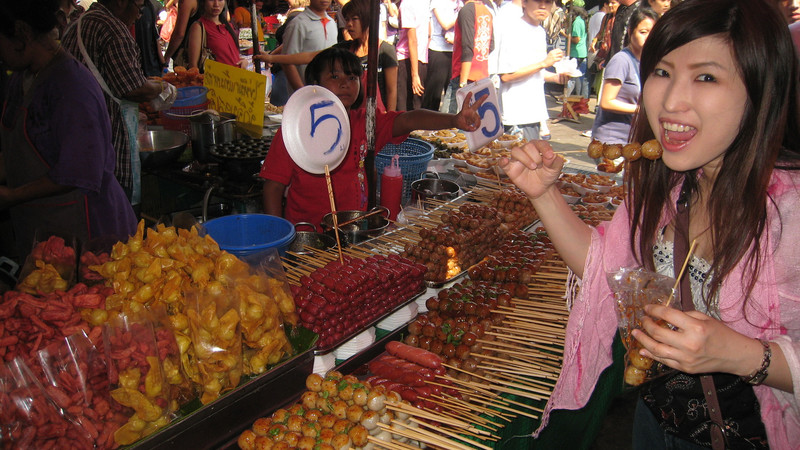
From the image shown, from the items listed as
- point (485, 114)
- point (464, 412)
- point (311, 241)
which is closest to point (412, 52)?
point (485, 114)

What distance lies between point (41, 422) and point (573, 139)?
11.0 m

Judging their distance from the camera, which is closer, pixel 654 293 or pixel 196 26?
pixel 654 293

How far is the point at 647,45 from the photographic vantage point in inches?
66.9

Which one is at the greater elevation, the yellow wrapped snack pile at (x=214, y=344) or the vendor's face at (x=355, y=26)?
the vendor's face at (x=355, y=26)

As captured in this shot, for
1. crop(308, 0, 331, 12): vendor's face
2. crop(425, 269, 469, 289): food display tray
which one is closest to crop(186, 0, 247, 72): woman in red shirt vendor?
crop(308, 0, 331, 12): vendor's face

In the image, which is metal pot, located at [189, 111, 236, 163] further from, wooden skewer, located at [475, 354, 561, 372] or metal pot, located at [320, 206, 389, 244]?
wooden skewer, located at [475, 354, 561, 372]

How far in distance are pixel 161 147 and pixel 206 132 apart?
59 cm

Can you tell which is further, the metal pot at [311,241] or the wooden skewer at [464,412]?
the metal pot at [311,241]

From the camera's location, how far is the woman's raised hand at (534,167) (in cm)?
191

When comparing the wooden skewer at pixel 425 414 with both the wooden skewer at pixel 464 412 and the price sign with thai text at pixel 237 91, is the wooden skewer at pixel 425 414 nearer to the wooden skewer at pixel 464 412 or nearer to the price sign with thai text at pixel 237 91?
the wooden skewer at pixel 464 412

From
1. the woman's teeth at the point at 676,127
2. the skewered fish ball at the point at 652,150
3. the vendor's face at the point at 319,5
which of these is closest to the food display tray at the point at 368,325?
the skewered fish ball at the point at 652,150

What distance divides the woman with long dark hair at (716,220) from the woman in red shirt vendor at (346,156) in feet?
6.45

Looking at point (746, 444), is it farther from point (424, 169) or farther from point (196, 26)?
point (196, 26)

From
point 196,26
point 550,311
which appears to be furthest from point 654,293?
point 196,26
